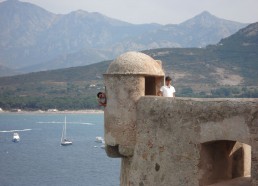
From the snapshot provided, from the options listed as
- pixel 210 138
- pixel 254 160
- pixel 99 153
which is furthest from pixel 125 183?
pixel 99 153

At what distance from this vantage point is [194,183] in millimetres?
9336

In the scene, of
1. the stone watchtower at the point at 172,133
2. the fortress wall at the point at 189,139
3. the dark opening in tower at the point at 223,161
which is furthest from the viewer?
the dark opening in tower at the point at 223,161

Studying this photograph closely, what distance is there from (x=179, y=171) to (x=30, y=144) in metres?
98.1

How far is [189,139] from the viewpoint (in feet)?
31.1

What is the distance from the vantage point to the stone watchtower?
343 inches

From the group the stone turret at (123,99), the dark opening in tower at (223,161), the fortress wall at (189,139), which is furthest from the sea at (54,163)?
the dark opening in tower at (223,161)

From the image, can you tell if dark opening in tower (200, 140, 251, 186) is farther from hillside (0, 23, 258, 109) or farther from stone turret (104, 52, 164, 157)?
hillside (0, 23, 258, 109)

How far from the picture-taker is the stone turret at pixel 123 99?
429 inches

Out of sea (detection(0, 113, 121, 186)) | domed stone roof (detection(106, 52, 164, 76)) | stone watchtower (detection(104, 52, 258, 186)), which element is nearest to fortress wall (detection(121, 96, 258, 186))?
stone watchtower (detection(104, 52, 258, 186))

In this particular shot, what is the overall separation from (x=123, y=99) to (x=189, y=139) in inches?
78.7

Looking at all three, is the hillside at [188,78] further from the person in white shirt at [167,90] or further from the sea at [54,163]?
the person in white shirt at [167,90]

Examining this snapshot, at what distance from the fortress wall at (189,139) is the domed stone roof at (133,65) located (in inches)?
25.0

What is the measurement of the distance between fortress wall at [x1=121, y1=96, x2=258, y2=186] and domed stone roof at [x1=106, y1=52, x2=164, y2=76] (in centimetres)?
63

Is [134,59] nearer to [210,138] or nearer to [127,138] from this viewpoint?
[127,138]
